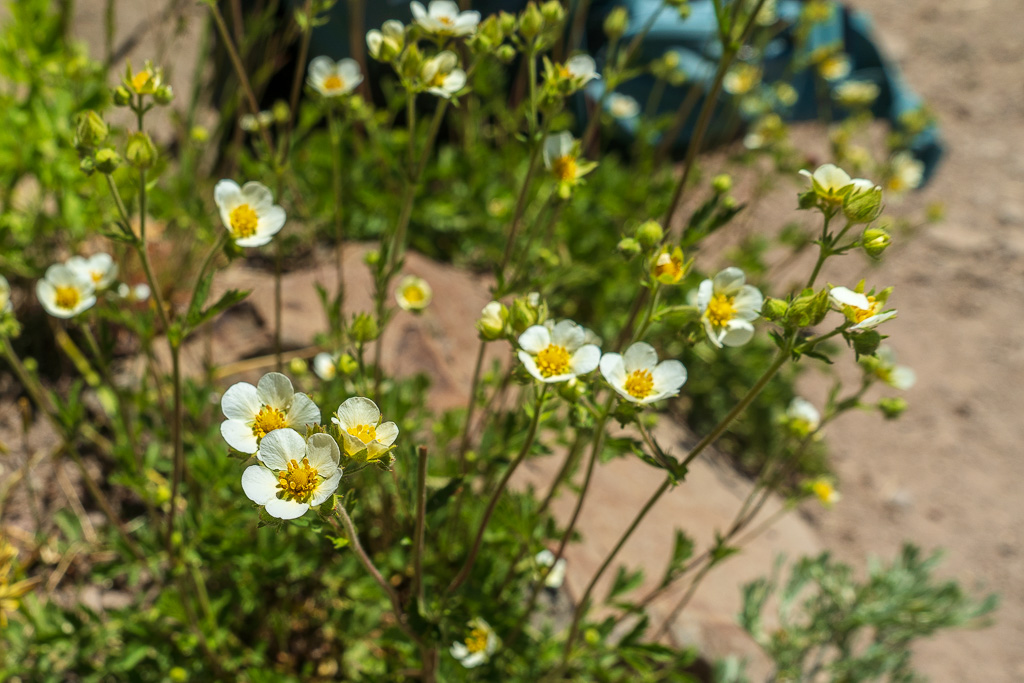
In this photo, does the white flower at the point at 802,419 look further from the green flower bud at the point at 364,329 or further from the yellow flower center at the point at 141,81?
the yellow flower center at the point at 141,81

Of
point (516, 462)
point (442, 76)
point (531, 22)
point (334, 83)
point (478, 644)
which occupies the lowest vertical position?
point (478, 644)

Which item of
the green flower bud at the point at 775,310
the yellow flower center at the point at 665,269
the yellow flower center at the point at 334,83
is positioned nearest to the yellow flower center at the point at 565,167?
the yellow flower center at the point at 665,269

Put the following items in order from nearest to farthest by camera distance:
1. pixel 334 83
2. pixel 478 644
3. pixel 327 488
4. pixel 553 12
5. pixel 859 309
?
pixel 327 488 → pixel 859 309 → pixel 553 12 → pixel 478 644 → pixel 334 83

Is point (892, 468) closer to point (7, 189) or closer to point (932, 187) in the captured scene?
point (932, 187)

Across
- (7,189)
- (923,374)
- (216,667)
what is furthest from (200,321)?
(923,374)

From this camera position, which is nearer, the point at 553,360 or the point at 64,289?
the point at 553,360

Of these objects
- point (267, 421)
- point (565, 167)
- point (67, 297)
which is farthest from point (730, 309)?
point (67, 297)

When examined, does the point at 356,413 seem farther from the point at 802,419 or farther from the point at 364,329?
the point at 802,419
